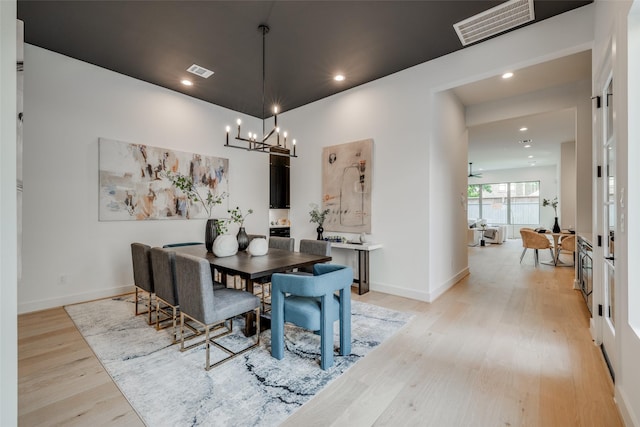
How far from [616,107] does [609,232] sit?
1.01 metres

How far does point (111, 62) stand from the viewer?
366 cm

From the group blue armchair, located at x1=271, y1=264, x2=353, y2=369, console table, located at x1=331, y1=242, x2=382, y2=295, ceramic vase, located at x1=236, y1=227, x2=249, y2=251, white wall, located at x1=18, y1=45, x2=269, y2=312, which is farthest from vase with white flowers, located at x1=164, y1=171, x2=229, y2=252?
console table, located at x1=331, y1=242, x2=382, y2=295

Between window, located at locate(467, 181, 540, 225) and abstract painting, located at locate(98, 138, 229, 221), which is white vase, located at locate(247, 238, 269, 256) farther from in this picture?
window, located at locate(467, 181, 540, 225)

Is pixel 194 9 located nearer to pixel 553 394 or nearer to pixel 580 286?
pixel 553 394

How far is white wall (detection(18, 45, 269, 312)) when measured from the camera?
3340 mm

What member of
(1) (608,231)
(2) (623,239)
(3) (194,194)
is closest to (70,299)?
(3) (194,194)

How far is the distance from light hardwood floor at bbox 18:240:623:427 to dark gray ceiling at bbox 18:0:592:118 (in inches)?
124

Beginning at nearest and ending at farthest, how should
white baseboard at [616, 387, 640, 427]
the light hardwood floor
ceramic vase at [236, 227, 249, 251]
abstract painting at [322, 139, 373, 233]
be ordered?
white baseboard at [616, 387, 640, 427] → the light hardwood floor → ceramic vase at [236, 227, 249, 251] → abstract painting at [322, 139, 373, 233]

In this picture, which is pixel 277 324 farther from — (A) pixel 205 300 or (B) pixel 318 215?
(B) pixel 318 215

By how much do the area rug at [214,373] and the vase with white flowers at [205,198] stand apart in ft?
3.33

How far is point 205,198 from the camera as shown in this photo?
4.88 metres

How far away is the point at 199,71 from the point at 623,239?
4.63 meters

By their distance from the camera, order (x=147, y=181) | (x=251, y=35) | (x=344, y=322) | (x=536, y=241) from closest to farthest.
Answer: (x=344, y=322) < (x=251, y=35) < (x=147, y=181) < (x=536, y=241)

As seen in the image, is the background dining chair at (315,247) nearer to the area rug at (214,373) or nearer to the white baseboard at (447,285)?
the area rug at (214,373)
